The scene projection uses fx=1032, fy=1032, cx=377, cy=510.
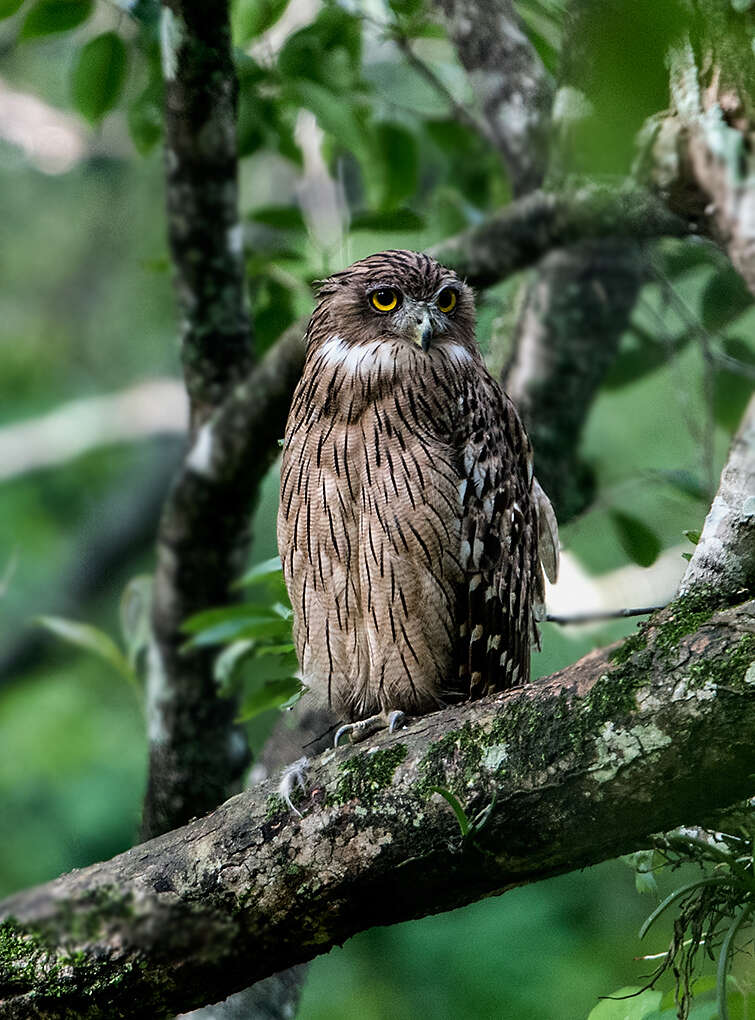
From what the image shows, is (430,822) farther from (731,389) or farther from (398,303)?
(731,389)

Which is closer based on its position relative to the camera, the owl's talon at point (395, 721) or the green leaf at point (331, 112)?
the owl's talon at point (395, 721)

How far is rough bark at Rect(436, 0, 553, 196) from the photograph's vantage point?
3531 mm

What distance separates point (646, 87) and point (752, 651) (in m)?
1.04

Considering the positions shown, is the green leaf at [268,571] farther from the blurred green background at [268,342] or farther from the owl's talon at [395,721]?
the blurred green background at [268,342]

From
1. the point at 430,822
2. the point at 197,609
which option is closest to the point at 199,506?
the point at 197,609

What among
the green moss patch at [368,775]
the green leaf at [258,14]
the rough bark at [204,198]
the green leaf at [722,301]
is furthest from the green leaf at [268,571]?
the green leaf at [258,14]

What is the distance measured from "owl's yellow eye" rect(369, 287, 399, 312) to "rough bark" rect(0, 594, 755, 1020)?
1.03m

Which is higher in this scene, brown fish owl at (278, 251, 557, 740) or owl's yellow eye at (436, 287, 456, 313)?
owl's yellow eye at (436, 287, 456, 313)

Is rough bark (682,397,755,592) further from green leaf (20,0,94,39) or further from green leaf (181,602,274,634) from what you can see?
green leaf (20,0,94,39)

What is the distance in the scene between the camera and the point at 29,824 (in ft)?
19.5

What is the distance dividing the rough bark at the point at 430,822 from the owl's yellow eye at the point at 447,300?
1056 millimetres

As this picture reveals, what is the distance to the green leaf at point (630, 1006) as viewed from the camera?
1470 millimetres

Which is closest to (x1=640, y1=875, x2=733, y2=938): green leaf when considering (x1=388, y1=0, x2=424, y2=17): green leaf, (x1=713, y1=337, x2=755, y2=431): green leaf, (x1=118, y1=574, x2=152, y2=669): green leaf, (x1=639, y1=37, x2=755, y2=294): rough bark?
(x1=639, y1=37, x2=755, y2=294): rough bark

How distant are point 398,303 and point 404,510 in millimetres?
504
